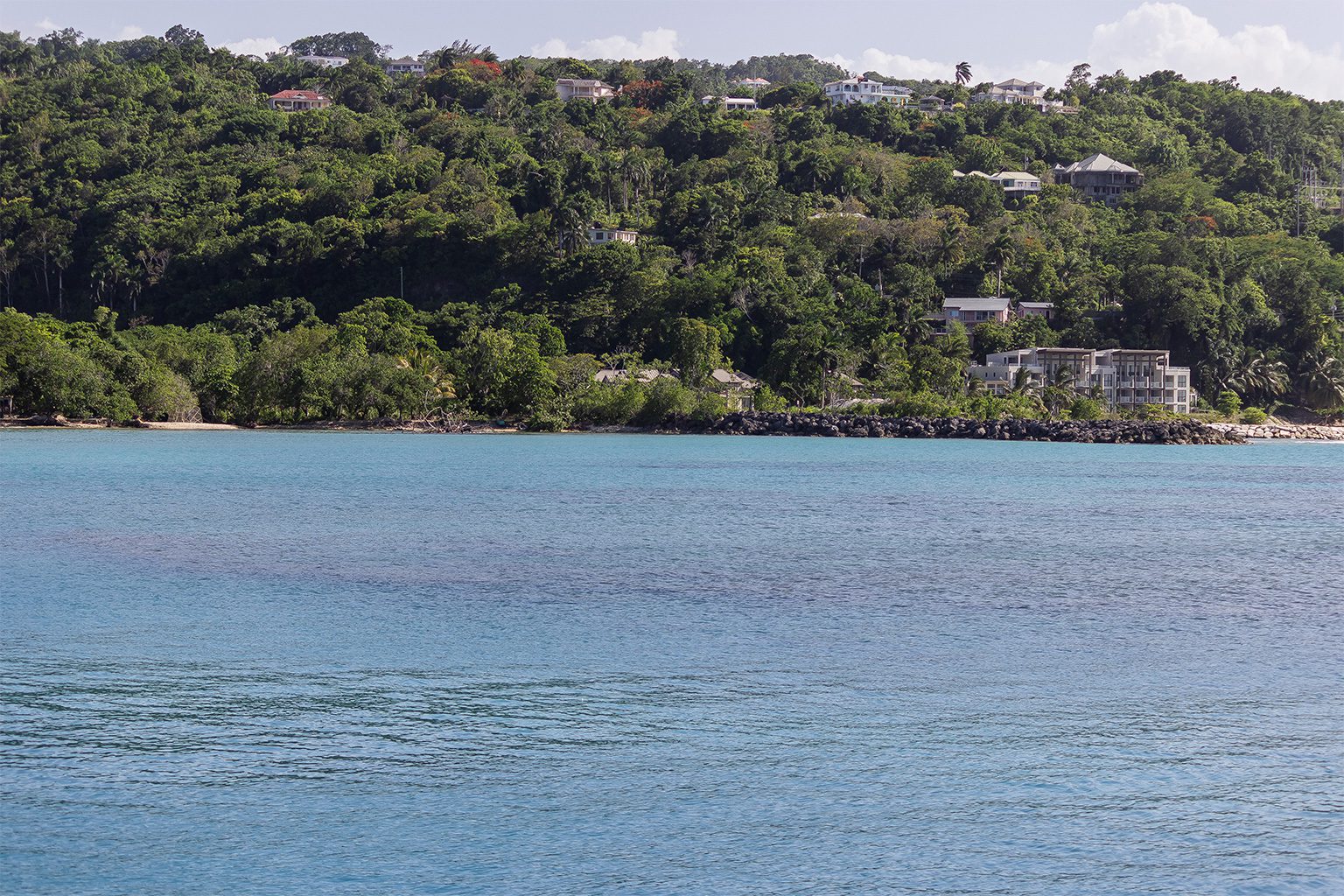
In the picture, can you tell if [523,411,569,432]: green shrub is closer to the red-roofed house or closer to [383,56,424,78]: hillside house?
the red-roofed house

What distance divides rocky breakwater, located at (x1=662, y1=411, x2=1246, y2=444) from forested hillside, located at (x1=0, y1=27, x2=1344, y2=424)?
2.91 m

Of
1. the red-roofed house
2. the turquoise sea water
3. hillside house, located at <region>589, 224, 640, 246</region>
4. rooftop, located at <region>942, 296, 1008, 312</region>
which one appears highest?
the red-roofed house

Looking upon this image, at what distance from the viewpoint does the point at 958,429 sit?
82.8m

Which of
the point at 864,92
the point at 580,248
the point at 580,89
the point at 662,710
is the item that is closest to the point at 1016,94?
the point at 864,92

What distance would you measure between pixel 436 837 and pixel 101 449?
53.0m

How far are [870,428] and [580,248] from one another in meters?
29.9

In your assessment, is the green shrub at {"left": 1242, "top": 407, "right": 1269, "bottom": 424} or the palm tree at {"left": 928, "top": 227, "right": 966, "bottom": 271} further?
the palm tree at {"left": 928, "top": 227, "right": 966, "bottom": 271}

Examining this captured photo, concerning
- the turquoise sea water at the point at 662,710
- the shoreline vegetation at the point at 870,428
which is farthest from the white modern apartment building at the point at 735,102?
the turquoise sea water at the point at 662,710

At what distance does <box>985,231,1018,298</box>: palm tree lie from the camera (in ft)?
342

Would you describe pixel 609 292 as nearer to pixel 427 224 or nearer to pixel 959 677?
pixel 427 224

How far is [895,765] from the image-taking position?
11.8 m

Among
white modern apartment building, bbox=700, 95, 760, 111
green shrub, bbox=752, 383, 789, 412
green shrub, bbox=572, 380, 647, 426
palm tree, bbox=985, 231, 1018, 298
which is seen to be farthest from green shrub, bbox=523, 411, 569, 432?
white modern apartment building, bbox=700, 95, 760, 111

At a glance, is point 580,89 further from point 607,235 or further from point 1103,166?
point 1103,166

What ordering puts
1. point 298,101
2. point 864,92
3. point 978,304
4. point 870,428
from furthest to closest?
point 864,92
point 298,101
point 978,304
point 870,428
